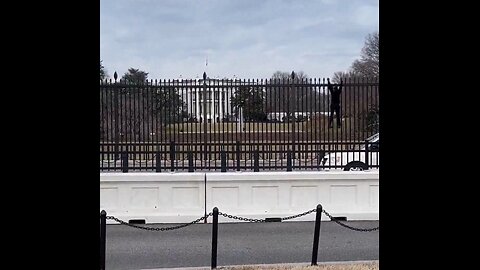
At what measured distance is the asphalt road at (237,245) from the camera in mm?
8047

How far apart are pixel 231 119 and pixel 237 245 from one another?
13.7 feet

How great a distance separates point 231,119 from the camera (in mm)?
12758

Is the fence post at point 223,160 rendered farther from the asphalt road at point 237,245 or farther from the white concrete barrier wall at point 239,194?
the asphalt road at point 237,245

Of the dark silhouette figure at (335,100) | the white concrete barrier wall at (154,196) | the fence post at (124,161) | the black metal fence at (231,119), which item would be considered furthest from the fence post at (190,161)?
the dark silhouette figure at (335,100)

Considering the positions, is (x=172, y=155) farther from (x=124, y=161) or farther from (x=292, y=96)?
(x=292, y=96)

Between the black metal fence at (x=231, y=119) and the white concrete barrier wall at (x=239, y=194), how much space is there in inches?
22.4

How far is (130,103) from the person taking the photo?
1228cm

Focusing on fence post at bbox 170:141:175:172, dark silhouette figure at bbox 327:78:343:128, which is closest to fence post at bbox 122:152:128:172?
fence post at bbox 170:141:175:172

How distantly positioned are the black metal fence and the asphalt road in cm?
181

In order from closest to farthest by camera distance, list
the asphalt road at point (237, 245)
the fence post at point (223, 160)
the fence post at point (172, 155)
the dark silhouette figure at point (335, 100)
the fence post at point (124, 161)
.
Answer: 1. the asphalt road at point (237, 245)
2. the fence post at point (124, 161)
3. the fence post at point (223, 160)
4. the fence post at point (172, 155)
5. the dark silhouette figure at point (335, 100)
